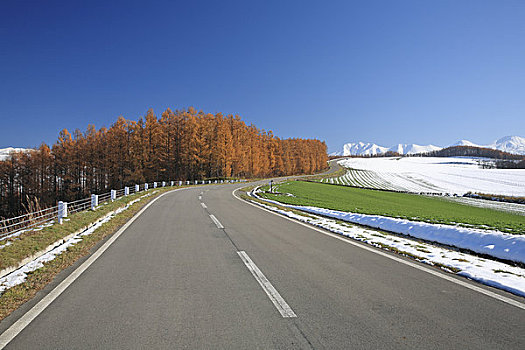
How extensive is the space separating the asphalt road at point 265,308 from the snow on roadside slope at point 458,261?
701 millimetres

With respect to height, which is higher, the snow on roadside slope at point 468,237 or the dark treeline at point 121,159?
the dark treeline at point 121,159

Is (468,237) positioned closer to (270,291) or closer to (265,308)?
(270,291)

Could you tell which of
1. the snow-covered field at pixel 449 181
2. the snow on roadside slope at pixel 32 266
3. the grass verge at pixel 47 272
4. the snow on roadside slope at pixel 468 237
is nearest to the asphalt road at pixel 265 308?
the grass verge at pixel 47 272

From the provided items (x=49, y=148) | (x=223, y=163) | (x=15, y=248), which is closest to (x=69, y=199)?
(x=49, y=148)

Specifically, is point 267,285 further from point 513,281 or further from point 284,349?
point 513,281

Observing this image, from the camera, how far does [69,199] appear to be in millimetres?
41250

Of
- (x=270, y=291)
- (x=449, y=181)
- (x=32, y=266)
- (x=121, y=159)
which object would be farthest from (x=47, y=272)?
(x=449, y=181)

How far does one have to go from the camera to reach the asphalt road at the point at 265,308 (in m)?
2.92

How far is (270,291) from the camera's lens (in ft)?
13.6

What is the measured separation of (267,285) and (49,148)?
2012 inches

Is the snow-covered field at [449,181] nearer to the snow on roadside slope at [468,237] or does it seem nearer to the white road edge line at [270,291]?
the snow on roadside slope at [468,237]

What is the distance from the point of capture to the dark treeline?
40.2m

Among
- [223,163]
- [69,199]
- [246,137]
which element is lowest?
[69,199]

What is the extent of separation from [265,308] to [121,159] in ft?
153
